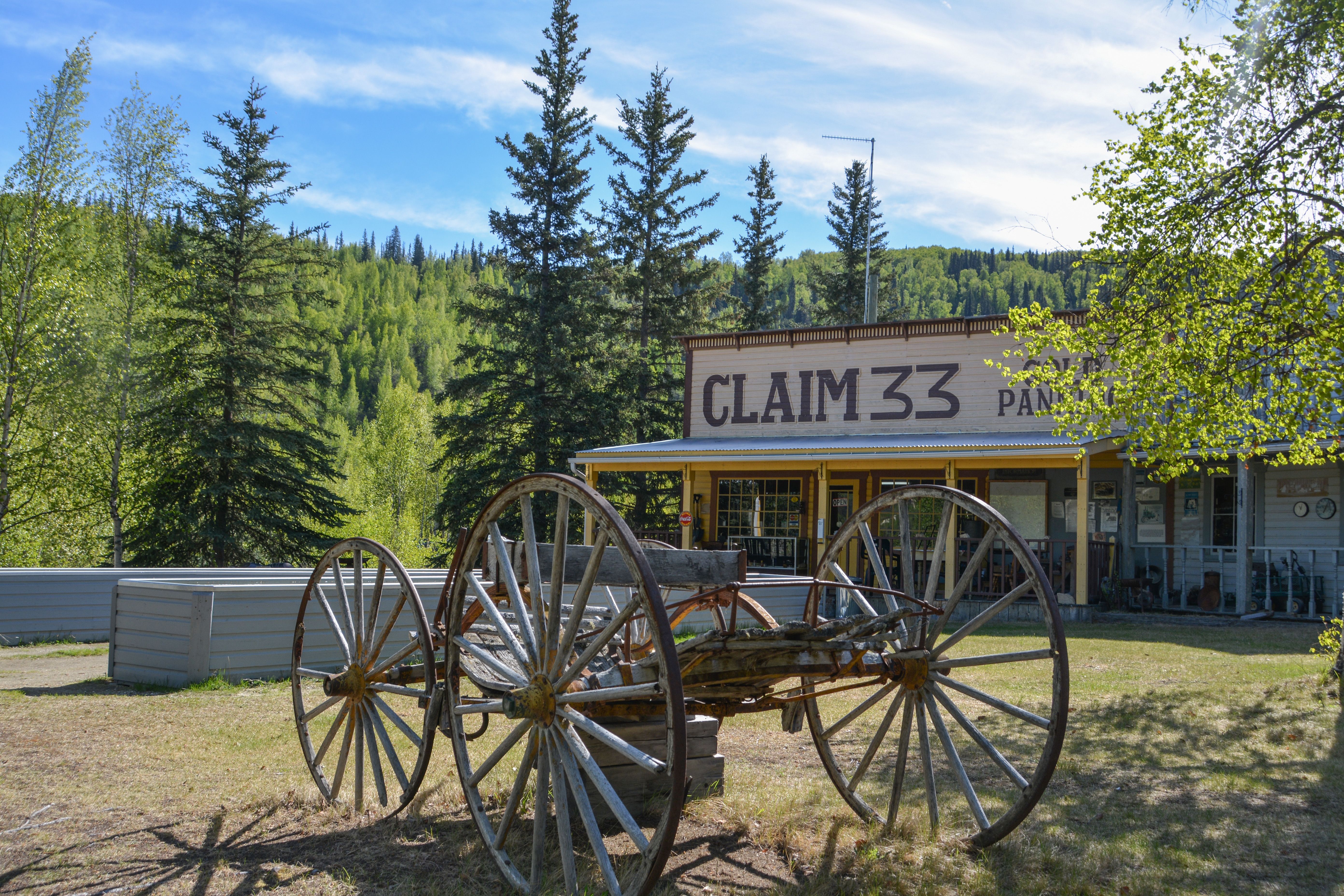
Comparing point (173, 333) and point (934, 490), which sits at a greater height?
point (173, 333)

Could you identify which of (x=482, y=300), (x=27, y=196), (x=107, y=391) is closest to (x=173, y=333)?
(x=107, y=391)

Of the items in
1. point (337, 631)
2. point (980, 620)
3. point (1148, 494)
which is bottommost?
point (337, 631)

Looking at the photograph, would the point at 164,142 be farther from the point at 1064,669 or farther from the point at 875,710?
the point at 1064,669

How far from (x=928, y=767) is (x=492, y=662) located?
2125 mm

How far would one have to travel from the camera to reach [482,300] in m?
27.3

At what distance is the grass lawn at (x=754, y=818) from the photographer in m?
4.03

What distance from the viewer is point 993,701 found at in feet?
14.2

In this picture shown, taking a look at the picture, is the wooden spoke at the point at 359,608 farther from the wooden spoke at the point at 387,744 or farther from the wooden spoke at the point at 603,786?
the wooden spoke at the point at 603,786

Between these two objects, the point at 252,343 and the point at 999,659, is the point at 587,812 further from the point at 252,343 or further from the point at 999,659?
the point at 252,343

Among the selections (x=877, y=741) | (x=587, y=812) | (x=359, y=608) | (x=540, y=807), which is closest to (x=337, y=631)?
(x=359, y=608)

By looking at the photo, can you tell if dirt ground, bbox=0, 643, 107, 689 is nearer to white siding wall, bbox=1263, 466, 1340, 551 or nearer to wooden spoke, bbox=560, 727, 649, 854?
wooden spoke, bbox=560, 727, 649, 854

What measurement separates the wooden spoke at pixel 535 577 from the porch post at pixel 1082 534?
11843mm

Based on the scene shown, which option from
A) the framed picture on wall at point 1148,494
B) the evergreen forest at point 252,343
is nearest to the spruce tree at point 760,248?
the evergreen forest at point 252,343

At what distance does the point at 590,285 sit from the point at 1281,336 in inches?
806
